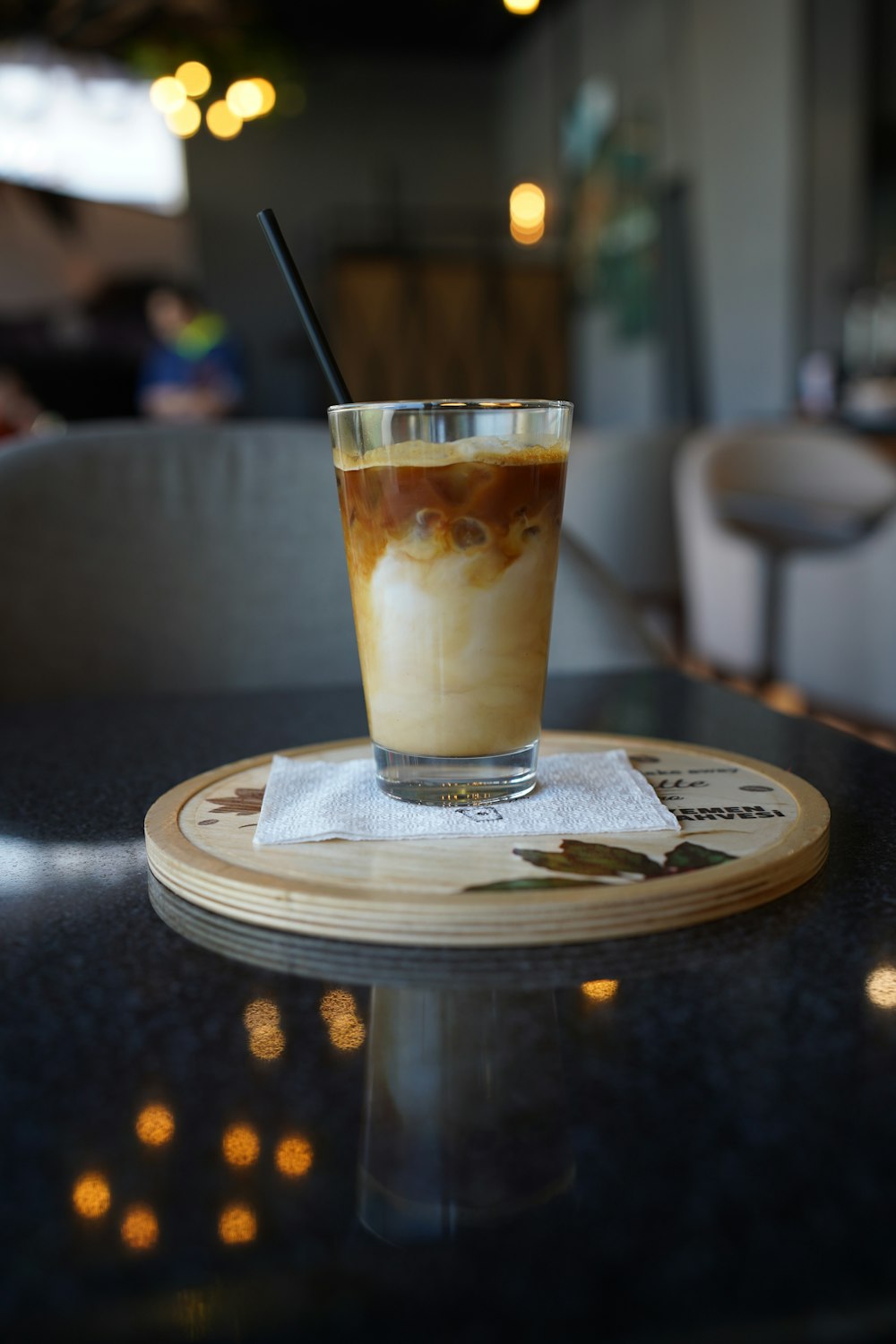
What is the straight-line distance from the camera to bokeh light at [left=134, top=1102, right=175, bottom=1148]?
0.25 meters

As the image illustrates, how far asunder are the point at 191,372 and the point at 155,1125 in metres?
6.29

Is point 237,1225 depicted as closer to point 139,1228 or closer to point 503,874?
point 139,1228

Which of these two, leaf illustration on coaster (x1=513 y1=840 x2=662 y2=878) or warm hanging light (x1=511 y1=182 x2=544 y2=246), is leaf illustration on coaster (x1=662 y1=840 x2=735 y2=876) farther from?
warm hanging light (x1=511 y1=182 x2=544 y2=246)

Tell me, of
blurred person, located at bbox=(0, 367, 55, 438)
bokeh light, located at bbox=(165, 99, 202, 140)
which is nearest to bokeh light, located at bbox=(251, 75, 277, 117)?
bokeh light, located at bbox=(165, 99, 202, 140)

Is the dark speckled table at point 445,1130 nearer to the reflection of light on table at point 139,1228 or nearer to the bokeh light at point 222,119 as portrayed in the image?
the reflection of light on table at point 139,1228

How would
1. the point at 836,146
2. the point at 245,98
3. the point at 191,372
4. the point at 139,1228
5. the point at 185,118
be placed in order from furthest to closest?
1. the point at 191,372
2. the point at 185,118
3. the point at 245,98
4. the point at 836,146
5. the point at 139,1228

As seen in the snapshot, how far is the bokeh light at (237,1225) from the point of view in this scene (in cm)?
21

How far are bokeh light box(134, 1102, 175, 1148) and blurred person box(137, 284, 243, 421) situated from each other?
19.4ft

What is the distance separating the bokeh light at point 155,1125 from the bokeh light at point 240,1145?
12 millimetres

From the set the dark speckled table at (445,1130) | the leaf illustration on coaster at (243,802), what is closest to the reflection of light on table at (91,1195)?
the dark speckled table at (445,1130)

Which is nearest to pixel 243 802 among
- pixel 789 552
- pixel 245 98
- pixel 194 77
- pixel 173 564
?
pixel 173 564

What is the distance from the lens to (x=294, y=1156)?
0.24 m

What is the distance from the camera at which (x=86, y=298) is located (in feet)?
23.6

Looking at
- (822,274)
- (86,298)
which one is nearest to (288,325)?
(86,298)
